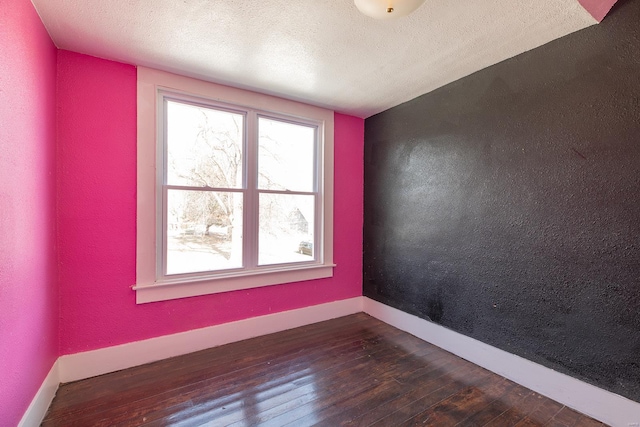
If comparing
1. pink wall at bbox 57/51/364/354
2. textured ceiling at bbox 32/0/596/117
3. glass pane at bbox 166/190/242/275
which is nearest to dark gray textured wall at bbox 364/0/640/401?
textured ceiling at bbox 32/0/596/117

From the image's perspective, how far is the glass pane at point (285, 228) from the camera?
9.65 feet

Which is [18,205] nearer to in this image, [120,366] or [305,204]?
[120,366]

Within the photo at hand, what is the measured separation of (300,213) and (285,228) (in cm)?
26

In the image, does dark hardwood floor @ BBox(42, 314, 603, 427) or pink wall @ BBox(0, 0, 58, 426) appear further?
→ dark hardwood floor @ BBox(42, 314, 603, 427)

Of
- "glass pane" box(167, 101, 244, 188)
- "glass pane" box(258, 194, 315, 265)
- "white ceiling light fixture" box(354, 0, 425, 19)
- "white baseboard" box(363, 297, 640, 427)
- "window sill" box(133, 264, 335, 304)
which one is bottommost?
"white baseboard" box(363, 297, 640, 427)

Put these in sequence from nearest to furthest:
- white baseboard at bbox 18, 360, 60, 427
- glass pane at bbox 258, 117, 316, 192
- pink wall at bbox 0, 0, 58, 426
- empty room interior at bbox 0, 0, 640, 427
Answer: pink wall at bbox 0, 0, 58, 426 → white baseboard at bbox 18, 360, 60, 427 → empty room interior at bbox 0, 0, 640, 427 → glass pane at bbox 258, 117, 316, 192

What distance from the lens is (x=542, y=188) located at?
6.48ft

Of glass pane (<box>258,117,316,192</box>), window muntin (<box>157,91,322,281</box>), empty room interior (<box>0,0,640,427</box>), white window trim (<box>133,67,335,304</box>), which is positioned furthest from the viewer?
glass pane (<box>258,117,316,192</box>)

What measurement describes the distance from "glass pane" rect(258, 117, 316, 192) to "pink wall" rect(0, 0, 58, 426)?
160 cm

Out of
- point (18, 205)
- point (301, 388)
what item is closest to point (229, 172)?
point (18, 205)

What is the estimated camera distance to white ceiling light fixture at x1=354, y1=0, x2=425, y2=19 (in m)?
1.37

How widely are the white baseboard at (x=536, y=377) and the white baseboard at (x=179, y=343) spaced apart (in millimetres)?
1120

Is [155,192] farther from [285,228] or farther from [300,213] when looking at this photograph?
[300,213]

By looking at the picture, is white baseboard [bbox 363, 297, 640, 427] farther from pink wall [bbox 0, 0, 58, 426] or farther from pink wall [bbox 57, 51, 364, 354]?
pink wall [bbox 0, 0, 58, 426]
